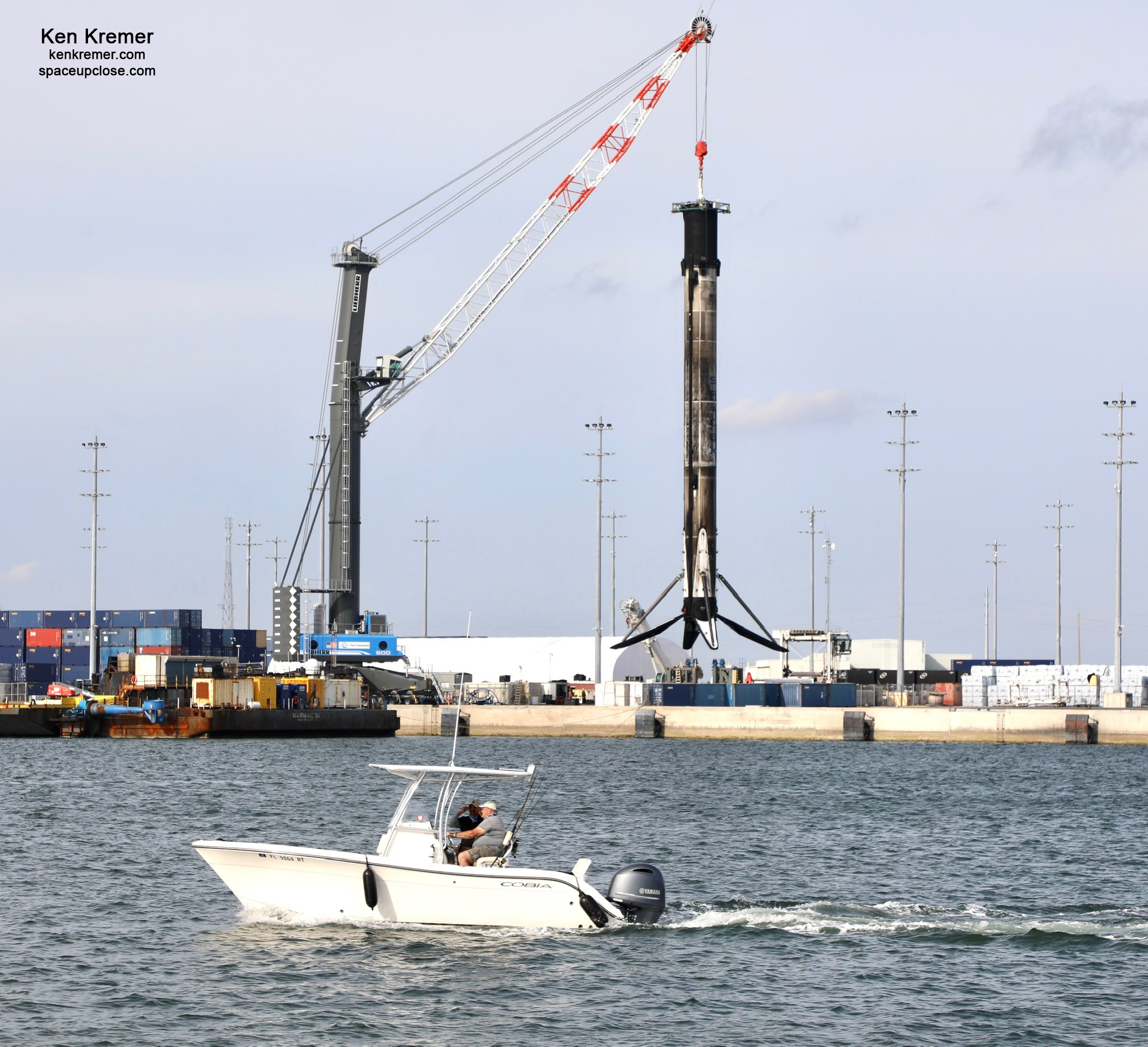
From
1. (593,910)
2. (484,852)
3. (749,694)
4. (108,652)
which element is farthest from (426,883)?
(108,652)

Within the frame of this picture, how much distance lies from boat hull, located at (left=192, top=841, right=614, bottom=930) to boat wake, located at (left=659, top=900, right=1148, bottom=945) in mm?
3504

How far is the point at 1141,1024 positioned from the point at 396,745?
Result: 80.6 meters

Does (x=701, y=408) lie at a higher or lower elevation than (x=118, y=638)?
higher

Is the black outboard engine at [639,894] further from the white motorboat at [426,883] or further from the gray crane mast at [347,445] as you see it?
the gray crane mast at [347,445]

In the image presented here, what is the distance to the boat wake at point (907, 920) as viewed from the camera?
32.1 meters

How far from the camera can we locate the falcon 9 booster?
361ft

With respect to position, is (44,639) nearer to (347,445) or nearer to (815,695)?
(347,445)

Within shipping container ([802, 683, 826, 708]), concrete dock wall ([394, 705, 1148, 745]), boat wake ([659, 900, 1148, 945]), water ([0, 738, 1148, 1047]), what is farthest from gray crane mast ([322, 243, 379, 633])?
boat wake ([659, 900, 1148, 945])

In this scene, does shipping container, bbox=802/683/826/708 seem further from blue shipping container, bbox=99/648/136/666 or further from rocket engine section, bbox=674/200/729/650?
blue shipping container, bbox=99/648/136/666

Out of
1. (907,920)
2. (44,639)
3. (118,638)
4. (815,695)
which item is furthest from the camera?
(118,638)

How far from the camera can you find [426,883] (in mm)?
29641

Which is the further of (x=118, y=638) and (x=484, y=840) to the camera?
(x=118, y=638)

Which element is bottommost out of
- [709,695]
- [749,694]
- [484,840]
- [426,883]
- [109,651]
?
[426,883]

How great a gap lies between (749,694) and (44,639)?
2774 inches
